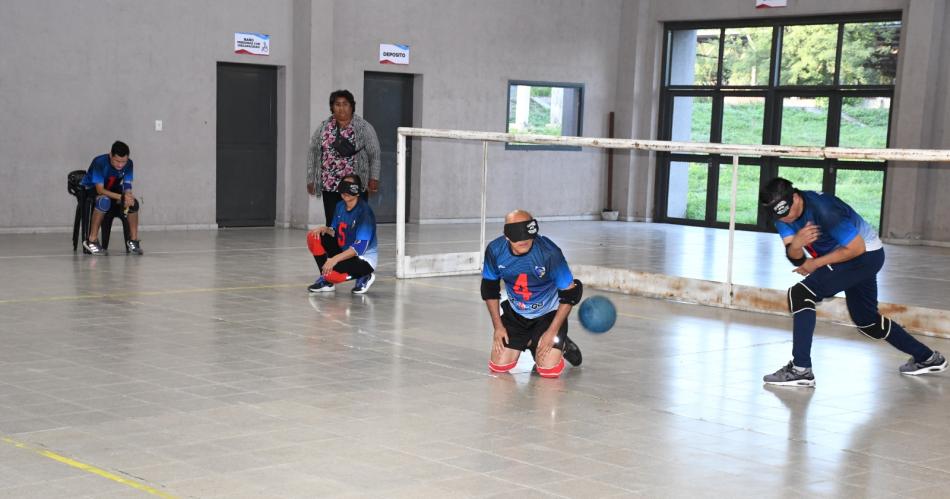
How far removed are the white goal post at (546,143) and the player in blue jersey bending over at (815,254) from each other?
2.32 meters

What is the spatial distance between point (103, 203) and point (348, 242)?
4.41m

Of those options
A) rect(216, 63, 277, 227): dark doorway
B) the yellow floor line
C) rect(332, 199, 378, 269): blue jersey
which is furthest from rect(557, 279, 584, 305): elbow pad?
rect(216, 63, 277, 227): dark doorway

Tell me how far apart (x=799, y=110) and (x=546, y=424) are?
1712 centimetres

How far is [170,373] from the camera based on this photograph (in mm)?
7922

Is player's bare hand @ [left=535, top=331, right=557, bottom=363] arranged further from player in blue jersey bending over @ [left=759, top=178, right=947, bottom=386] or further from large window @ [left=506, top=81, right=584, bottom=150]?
large window @ [left=506, top=81, right=584, bottom=150]

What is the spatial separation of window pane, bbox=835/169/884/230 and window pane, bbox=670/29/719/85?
3.37 metres

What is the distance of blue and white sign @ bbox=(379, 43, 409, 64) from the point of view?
2080 centimetres

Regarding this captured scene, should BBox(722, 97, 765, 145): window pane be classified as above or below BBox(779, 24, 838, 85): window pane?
below

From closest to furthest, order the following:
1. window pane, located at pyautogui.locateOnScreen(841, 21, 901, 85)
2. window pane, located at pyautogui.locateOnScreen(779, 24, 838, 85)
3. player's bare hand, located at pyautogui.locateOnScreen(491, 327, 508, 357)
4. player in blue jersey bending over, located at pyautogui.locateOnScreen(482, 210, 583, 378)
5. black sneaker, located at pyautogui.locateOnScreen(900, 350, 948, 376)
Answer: player in blue jersey bending over, located at pyautogui.locateOnScreen(482, 210, 583, 378)
player's bare hand, located at pyautogui.locateOnScreen(491, 327, 508, 357)
black sneaker, located at pyautogui.locateOnScreen(900, 350, 948, 376)
window pane, located at pyautogui.locateOnScreen(841, 21, 901, 85)
window pane, located at pyautogui.locateOnScreen(779, 24, 838, 85)

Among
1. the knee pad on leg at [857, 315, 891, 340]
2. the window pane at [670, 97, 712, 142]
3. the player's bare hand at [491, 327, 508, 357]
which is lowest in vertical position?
the player's bare hand at [491, 327, 508, 357]

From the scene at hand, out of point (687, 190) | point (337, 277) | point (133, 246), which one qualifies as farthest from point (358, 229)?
point (687, 190)

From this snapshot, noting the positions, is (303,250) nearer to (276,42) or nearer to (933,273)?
(276,42)

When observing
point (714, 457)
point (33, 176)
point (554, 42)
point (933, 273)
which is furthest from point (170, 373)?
point (554, 42)

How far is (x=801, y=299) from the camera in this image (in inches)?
324
